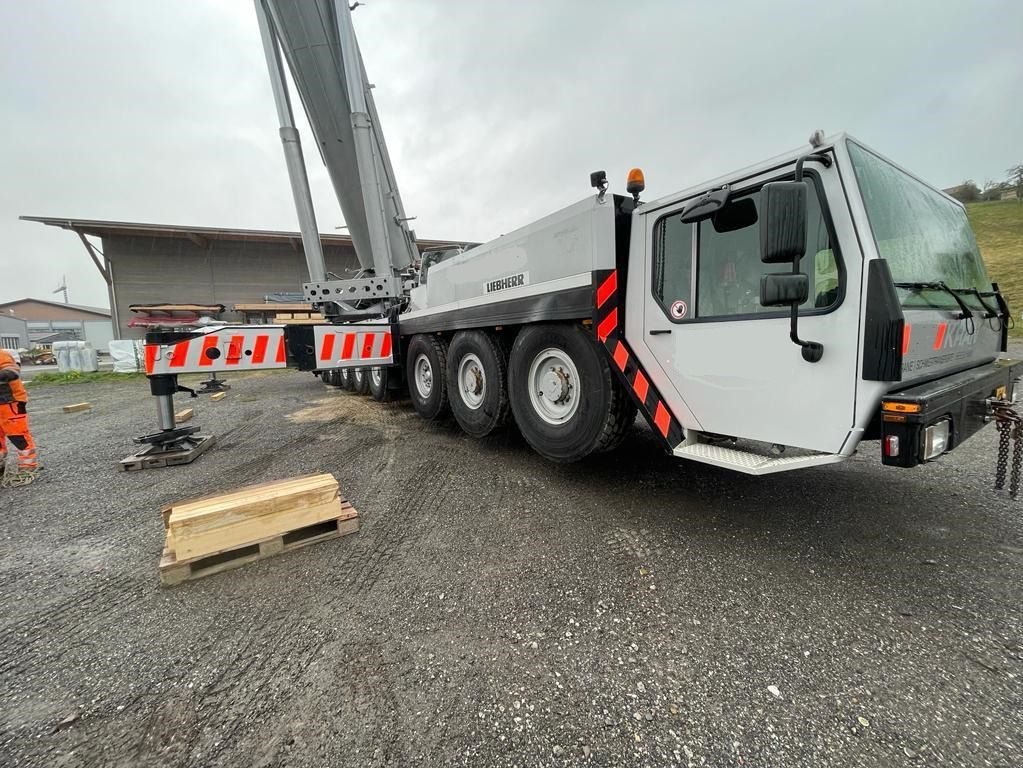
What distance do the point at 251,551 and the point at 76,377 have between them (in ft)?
54.0

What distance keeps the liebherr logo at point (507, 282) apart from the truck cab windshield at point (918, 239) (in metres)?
2.22

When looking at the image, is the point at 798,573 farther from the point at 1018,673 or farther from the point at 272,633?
the point at 272,633

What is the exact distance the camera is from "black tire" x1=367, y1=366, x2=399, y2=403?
6.35m

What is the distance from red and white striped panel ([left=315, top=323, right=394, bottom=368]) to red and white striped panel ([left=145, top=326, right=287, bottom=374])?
39 centimetres

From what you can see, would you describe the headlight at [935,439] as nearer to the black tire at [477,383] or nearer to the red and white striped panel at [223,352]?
the black tire at [477,383]

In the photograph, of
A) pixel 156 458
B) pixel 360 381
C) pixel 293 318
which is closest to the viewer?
pixel 156 458

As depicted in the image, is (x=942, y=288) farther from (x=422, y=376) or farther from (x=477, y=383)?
(x=422, y=376)

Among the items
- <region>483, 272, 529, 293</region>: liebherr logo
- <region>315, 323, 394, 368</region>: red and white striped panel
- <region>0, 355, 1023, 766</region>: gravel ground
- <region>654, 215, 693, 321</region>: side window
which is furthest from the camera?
<region>315, 323, 394, 368</region>: red and white striped panel

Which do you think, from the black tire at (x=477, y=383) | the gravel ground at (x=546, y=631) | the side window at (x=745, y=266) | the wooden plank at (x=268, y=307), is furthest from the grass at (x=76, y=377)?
the side window at (x=745, y=266)

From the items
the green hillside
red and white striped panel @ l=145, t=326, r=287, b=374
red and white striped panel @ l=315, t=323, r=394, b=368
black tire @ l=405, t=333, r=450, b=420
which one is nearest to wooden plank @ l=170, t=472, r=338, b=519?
red and white striped panel @ l=145, t=326, r=287, b=374

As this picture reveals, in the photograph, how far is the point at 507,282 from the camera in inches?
149

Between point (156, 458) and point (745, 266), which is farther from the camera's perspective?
point (156, 458)

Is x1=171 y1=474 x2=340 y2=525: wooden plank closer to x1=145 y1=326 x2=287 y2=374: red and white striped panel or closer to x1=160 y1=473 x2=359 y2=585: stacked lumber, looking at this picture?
x1=160 y1=473 x2=359 y2=585: stacked lumber


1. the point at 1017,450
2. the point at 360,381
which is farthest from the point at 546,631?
the point at 360,381
